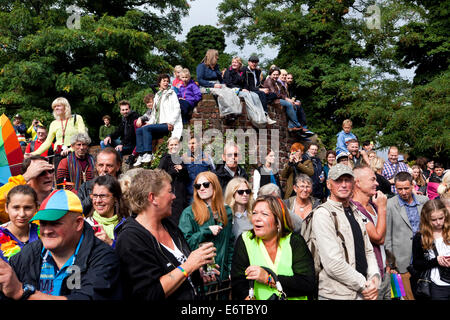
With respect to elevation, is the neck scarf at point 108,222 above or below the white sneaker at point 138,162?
below

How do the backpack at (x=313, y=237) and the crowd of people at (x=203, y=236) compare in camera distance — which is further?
the backpack at (x=313, y=237)

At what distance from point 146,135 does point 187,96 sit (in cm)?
172

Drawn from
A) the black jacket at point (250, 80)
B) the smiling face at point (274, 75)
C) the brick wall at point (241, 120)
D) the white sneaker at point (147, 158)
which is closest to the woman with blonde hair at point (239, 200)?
the white sneaker at point (147, 158)

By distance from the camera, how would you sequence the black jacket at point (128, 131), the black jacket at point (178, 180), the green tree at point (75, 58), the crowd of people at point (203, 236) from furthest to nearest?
the green tree at point (75, 58) → the black jacket at point (128, 131) → the black jacket at point (178, 180) → the crowd of people at point (203, 236)

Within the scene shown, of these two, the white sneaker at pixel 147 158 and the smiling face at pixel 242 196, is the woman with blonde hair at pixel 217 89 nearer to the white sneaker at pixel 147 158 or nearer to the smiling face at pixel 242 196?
the white sneaker at pixel 147 158

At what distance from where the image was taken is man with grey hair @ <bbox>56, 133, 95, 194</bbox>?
635cm

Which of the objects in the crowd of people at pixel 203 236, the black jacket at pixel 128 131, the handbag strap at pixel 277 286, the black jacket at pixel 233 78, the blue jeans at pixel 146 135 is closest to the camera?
the crowd of people at pixel 203 236

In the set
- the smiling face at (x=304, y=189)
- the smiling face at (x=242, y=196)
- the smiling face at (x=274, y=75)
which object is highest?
the smiling face at (x=274, y=75)

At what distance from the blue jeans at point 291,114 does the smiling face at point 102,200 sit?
1008 centimetres

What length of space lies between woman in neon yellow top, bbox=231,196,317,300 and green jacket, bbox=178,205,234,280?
2.72 feet

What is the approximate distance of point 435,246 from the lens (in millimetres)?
4363

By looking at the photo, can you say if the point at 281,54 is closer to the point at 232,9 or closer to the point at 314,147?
the point at 232,9

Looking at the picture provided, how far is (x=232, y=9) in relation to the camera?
2686 cm

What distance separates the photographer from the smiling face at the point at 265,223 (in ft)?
11.8
